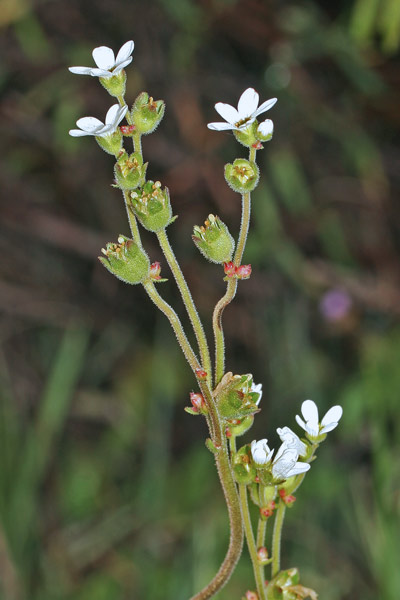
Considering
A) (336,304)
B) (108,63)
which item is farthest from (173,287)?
(108,63)

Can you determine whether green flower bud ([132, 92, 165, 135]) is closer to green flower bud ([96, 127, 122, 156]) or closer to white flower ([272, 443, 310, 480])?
green flower bud ([96, 127, 122, 156])

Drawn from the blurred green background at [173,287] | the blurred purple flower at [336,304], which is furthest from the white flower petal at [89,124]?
the blurred purple flower at [336,304]

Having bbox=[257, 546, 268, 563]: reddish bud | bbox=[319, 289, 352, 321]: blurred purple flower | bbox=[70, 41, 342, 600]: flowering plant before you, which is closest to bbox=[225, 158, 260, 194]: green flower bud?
bbox=[70, 41, 342, 600]: flowering plant

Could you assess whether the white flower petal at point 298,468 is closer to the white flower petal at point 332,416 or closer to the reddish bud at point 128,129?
the white flower petal at point 332,416

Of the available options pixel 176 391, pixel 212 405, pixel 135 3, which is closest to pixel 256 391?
pixel 212 405

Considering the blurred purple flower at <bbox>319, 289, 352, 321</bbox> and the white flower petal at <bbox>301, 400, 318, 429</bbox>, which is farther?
the blurred purple flower at <bbox>319, 289, 352, 321</bbox>

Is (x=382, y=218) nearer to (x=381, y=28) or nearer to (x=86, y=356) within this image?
(x=381, y=28)
